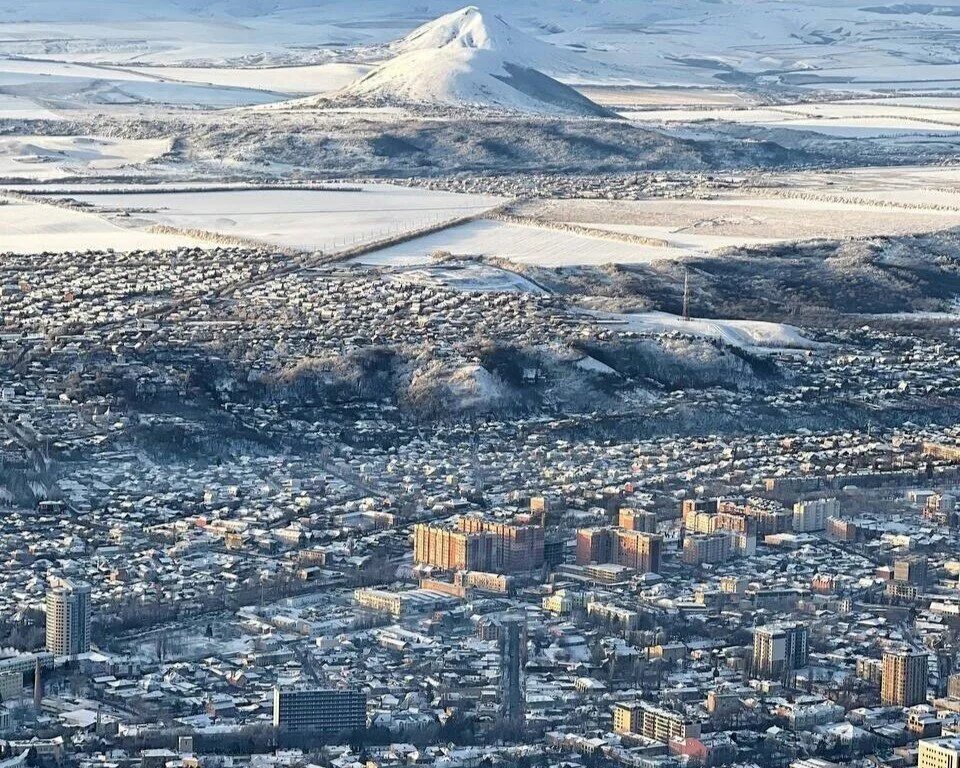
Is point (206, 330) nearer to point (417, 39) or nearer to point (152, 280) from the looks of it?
point (152, 280)

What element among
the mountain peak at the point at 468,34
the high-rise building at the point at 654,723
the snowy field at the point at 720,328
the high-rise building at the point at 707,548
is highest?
the mountain peak at the point at 468,34

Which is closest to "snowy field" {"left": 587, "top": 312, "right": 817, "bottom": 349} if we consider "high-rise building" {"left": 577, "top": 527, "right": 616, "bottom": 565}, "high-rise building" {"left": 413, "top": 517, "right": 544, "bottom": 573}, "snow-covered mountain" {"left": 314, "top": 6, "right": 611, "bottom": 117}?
"high-rise building" {"left": 577, "top": 527, "right": 616, "bottom": 565}

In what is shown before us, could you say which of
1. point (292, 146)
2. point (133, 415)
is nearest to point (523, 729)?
point (133, 415)

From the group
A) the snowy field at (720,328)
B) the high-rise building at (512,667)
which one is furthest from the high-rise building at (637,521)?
the snowy field at (720,328)

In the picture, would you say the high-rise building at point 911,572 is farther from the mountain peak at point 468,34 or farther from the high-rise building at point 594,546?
the mountain peak at point 468,34

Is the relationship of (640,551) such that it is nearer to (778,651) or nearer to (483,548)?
(483,548)

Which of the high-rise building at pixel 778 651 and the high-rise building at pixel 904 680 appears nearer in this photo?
the high-rise building at pixel 904 680
